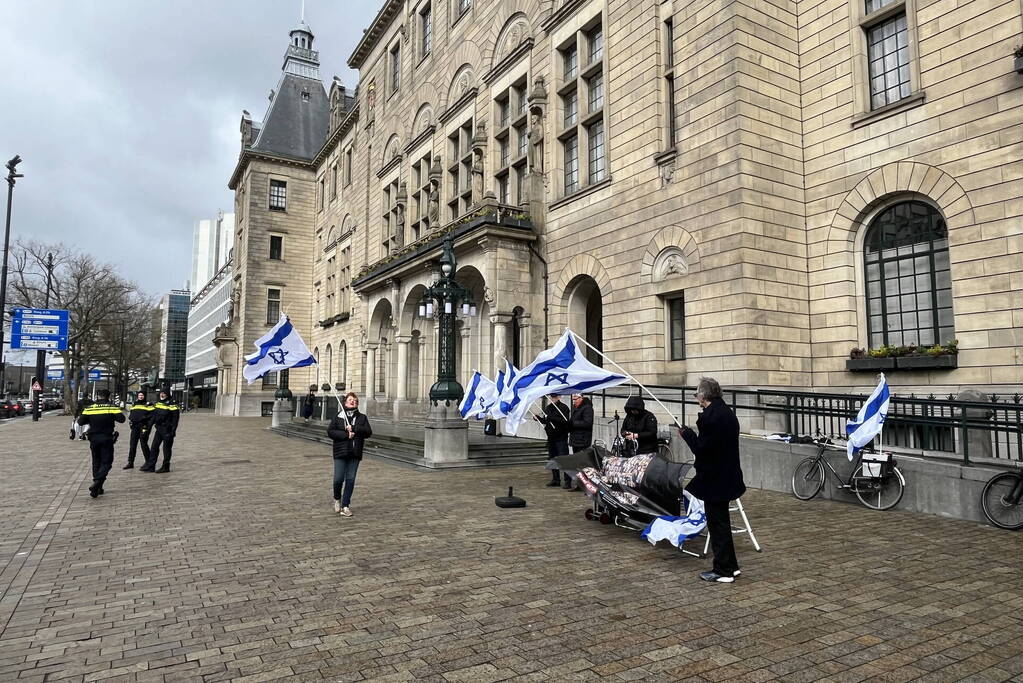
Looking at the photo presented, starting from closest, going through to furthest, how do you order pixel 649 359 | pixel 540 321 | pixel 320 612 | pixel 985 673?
pixel 985 673, pixel 320 612, pixel 649 359, pixel 540 321

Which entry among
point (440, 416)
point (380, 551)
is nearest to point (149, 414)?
point (440, 416)

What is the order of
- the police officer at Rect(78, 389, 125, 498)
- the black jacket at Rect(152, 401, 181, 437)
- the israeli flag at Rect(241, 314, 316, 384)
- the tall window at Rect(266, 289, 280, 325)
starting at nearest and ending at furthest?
the police officer at Rect(78, 389, 125, 498)
the black jacket at Rect(152, 401, 181, 437)
the israeli flag at Rect(241, 314, 316, 384)
the tall window at Rect(266, 289, 280, 325)

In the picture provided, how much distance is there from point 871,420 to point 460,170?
21459 millimetres

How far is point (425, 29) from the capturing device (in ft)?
107

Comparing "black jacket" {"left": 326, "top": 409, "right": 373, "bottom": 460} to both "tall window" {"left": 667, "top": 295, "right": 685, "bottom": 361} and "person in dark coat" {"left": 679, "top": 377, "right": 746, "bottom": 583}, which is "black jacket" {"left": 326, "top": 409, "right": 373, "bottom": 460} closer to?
"person in dark coat" {"left": 679, "top": 377, "right": 746, "bottom": 583}

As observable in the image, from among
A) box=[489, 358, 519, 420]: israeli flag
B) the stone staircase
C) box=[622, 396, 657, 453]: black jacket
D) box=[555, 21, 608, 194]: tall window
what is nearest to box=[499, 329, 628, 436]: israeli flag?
box=[622, 396, 657, 453]: black jacket

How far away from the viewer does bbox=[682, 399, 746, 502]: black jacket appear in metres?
6.29

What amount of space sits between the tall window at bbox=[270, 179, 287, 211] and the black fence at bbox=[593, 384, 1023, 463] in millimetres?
44294

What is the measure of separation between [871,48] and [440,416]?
12852 millimetres

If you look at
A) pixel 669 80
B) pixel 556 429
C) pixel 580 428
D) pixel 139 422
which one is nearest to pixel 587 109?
pixel 669 80

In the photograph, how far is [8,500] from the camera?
10797 millimetres

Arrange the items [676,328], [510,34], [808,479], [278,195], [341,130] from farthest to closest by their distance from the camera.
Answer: [278,195]
[341,130]
[510,34]
[676,328]
[808,479]

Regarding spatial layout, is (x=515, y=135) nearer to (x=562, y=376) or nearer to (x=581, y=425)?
(x=581, y=425)

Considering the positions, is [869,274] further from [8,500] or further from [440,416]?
[8,500]
